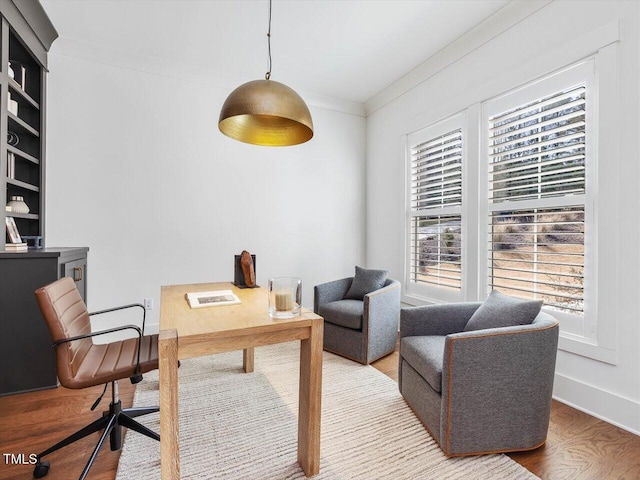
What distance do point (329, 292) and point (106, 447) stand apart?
83.0 inches

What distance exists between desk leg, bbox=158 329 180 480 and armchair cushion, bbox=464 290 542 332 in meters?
1.70

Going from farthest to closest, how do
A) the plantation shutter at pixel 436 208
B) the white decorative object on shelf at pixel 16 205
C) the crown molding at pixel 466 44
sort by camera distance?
1. the plantation shutter at pixel 436 208
2. the white decorative object on shelf at pixel 16 205
3. the crown molding at pixel 466 44

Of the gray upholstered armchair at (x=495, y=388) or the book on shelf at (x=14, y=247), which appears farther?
the book on shelf at (x=14, y=247)

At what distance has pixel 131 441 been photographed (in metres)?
1.75

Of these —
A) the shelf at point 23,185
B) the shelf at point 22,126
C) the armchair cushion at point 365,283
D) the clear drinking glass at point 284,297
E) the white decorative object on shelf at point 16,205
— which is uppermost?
the shelf at point 22,126

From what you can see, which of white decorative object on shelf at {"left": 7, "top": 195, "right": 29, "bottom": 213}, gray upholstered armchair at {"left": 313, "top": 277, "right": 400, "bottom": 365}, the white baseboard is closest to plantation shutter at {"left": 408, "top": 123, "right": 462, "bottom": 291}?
gray upholstered armchair at {"left": 313, "top": 277, "right": 400, "bottom": 365}

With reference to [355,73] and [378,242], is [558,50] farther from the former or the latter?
[378,242]

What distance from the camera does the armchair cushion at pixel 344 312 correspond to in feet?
9.45

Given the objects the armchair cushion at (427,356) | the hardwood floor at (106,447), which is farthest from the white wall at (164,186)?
the armchair cushion at (427,356)

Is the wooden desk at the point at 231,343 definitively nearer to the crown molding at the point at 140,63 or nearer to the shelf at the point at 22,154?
the shelf at the point at 22,154

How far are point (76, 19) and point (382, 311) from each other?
143 inches

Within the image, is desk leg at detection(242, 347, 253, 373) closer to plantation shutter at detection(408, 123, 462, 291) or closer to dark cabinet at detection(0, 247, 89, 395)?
dark cabinet at detection(0, 247, 89, 395)

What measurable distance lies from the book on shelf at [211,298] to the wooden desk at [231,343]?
0.05 meters

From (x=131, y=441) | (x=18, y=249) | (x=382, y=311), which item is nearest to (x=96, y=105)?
(x=18, y=249)
